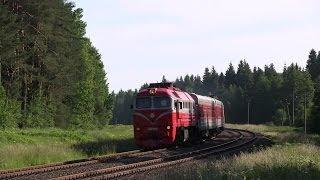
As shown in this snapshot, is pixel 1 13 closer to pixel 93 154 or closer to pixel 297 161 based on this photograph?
pixel 93 154

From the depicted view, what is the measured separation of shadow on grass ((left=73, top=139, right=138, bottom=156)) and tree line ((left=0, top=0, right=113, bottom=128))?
12936 mm

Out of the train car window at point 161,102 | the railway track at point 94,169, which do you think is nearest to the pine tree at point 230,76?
the train car window at point 161,102

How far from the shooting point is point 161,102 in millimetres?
28594

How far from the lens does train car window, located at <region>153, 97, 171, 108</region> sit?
28469mm

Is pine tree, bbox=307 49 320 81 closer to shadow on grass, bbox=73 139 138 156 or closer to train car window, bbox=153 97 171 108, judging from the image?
shadow on grass, bbox=73 139 138 156

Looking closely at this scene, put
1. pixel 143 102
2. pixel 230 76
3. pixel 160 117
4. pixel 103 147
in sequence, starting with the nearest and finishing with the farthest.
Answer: pixel 103 147 < pixel 160 117 < pixel 143 102 < pixel 230 76

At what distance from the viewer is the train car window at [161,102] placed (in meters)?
28.5

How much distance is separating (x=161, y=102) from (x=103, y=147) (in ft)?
12.5

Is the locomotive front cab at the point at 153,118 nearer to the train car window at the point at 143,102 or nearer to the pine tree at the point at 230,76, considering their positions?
the train car window at the point at 143,102

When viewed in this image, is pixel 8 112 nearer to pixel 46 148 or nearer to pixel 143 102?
pixel 143 102

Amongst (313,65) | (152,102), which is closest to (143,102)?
(152,102)

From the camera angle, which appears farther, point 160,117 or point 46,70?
point 46,70

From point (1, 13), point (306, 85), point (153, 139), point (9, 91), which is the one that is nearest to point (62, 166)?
point (153, 139)

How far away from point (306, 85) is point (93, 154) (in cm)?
10331
